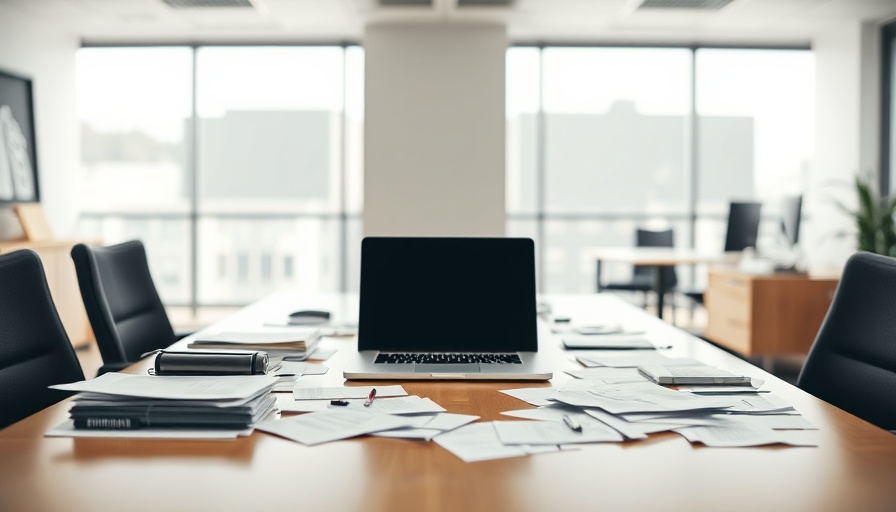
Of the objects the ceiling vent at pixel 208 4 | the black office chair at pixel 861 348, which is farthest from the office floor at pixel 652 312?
the black office chair at pixel 861 348

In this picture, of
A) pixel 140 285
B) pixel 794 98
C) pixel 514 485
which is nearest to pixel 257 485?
pixel 514 485

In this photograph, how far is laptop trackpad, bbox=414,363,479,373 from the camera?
1.66 m

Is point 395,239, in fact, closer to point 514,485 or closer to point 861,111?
point 514,485

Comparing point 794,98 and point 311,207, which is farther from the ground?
point 794,98

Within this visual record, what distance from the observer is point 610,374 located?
1636 mm

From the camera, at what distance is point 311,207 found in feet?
21.2

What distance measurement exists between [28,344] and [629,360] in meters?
1.29

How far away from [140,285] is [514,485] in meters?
1.76

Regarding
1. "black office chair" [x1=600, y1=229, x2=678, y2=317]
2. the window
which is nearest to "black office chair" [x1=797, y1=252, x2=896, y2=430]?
"black office chair" [x1=600, y1=229, x2=678, y2=317]

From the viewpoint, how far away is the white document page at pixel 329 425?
1196 mm

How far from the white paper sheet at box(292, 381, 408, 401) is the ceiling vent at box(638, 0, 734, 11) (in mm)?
4331

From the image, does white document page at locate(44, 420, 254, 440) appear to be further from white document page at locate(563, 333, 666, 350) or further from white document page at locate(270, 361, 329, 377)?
white document page at locate(563, 333, 666, 350)

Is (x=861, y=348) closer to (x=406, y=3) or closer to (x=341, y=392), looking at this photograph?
(x=341, y=392)

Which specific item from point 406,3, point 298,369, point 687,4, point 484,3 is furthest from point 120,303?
point 687,4
